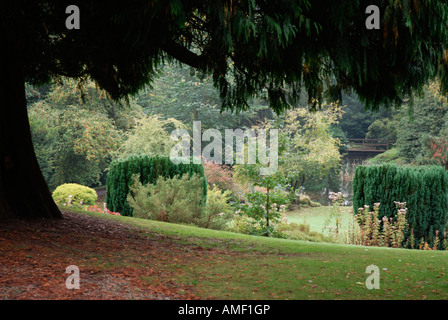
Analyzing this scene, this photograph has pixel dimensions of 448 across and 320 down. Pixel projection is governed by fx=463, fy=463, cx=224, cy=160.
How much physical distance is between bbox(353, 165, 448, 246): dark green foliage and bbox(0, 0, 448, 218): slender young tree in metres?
5.65

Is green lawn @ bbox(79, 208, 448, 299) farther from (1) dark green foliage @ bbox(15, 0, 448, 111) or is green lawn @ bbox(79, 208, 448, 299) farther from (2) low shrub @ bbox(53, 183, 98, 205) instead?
(2) low shrub @ bbox(53, 183, 98, 205)

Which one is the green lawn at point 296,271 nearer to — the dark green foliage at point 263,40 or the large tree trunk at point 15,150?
the large tree trunk at point 15,150

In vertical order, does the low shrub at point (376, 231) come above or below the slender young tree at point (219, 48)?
below

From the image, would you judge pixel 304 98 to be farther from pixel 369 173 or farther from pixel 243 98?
pixel 243 98

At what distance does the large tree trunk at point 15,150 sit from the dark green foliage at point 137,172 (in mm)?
4981

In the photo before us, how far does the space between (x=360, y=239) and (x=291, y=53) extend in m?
6.05

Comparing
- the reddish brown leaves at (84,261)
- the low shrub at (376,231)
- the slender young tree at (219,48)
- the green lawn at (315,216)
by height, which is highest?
the slender young tree at (219,48)

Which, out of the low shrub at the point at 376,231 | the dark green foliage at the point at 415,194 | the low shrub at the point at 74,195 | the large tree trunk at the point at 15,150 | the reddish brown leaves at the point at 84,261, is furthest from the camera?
the low shrub at the point at 74,195

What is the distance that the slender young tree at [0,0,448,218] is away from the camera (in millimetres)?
4008

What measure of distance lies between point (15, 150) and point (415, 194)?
333 inches

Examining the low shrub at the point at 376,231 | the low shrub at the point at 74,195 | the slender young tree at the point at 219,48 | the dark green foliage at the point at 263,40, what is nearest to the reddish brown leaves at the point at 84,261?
the slender young tree at the point at 219,48

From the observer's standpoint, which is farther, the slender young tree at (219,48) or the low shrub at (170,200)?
the low shrub at (170,200)

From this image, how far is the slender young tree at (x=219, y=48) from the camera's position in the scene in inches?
158

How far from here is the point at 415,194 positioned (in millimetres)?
10555
